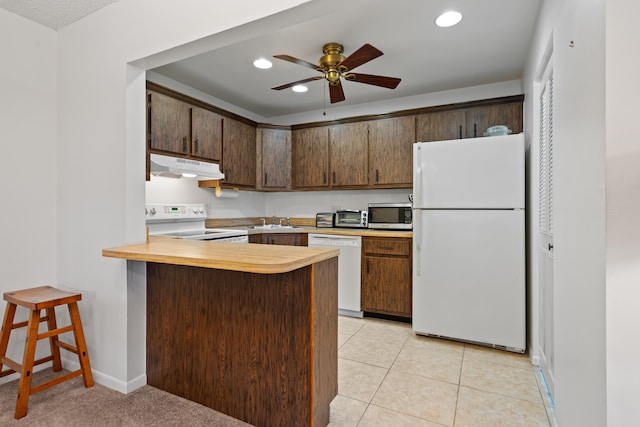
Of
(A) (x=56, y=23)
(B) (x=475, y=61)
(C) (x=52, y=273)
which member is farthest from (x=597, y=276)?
(A) (x=56, y=23)

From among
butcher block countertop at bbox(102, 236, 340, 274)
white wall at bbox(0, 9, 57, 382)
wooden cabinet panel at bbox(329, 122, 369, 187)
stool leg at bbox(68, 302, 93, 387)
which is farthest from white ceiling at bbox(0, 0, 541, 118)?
stool leg at bbox(68, 302, 93, 387)

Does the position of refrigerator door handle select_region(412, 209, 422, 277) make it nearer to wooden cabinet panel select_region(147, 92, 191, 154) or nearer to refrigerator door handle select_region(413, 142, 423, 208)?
refrigerator door handle select_region(413, 142, 423, 208)

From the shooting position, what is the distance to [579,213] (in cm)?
111

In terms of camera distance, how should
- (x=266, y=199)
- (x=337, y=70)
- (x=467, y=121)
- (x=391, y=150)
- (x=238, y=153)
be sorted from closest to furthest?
(x=337, y=70), (x=467, y=121), (x=391, y=150), (x=238, y=153), (x=266, y=199)

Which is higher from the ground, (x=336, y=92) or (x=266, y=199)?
(x=336, y=92)

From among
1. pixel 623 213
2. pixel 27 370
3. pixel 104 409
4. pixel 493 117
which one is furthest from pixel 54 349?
pixel 493 117

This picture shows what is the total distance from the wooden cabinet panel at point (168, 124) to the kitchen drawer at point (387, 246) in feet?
6.66

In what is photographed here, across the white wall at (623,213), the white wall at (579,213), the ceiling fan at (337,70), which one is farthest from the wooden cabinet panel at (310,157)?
the white wall at (623,213)

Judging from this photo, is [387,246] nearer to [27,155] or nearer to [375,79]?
→ [375,79]

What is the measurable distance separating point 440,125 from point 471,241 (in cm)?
135

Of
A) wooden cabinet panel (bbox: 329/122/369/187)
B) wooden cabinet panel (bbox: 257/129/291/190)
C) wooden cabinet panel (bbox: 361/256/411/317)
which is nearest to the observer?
wooden cabinet panel (bbox: 361/256/411/317)

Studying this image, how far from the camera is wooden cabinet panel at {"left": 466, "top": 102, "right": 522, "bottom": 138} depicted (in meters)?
3.08

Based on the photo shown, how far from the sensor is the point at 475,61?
288 cm

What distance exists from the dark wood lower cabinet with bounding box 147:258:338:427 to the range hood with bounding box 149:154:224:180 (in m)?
A: 1.03
